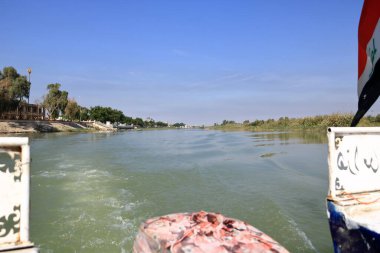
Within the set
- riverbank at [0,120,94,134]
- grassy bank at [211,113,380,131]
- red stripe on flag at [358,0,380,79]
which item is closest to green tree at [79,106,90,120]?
riverbank at [0,120,94,134]

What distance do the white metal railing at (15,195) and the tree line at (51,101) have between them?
196 ft

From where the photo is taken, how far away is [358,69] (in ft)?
12.3

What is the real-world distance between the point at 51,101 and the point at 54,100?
701mm

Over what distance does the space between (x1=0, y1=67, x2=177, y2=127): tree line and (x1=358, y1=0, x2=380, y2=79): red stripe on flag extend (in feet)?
197

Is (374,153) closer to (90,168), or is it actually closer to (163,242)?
(163,242)

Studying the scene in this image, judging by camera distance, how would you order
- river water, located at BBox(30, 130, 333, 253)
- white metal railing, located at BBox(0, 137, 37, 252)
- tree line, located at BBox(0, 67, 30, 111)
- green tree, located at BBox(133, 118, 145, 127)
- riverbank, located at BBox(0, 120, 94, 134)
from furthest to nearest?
green tree, located at BBox(133, 118, 145, 127) < tree line, located at BBox(0, 67, 30, 111) < riverbank, located at BBox(0, 120, 94, 134) < river water, located at BBox(30, 130, 333, 253) < white metal railing, located at BBox(0, 137, 37, 252)

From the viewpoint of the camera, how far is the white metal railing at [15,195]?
82.4 inches

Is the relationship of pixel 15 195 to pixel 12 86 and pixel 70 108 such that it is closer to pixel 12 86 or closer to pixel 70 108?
pixel 12 86

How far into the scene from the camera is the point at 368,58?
3521mm

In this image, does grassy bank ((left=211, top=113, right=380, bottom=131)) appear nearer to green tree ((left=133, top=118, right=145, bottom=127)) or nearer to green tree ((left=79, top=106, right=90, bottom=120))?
green tree ((left=79, top=106, right=90, bottom=120))

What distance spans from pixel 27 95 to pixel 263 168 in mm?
62675

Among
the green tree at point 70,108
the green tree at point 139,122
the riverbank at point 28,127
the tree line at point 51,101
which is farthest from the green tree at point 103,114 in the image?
the green tree at point 139,122

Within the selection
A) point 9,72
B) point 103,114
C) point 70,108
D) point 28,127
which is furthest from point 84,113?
point 28,127

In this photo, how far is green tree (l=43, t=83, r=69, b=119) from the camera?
2908 inches
